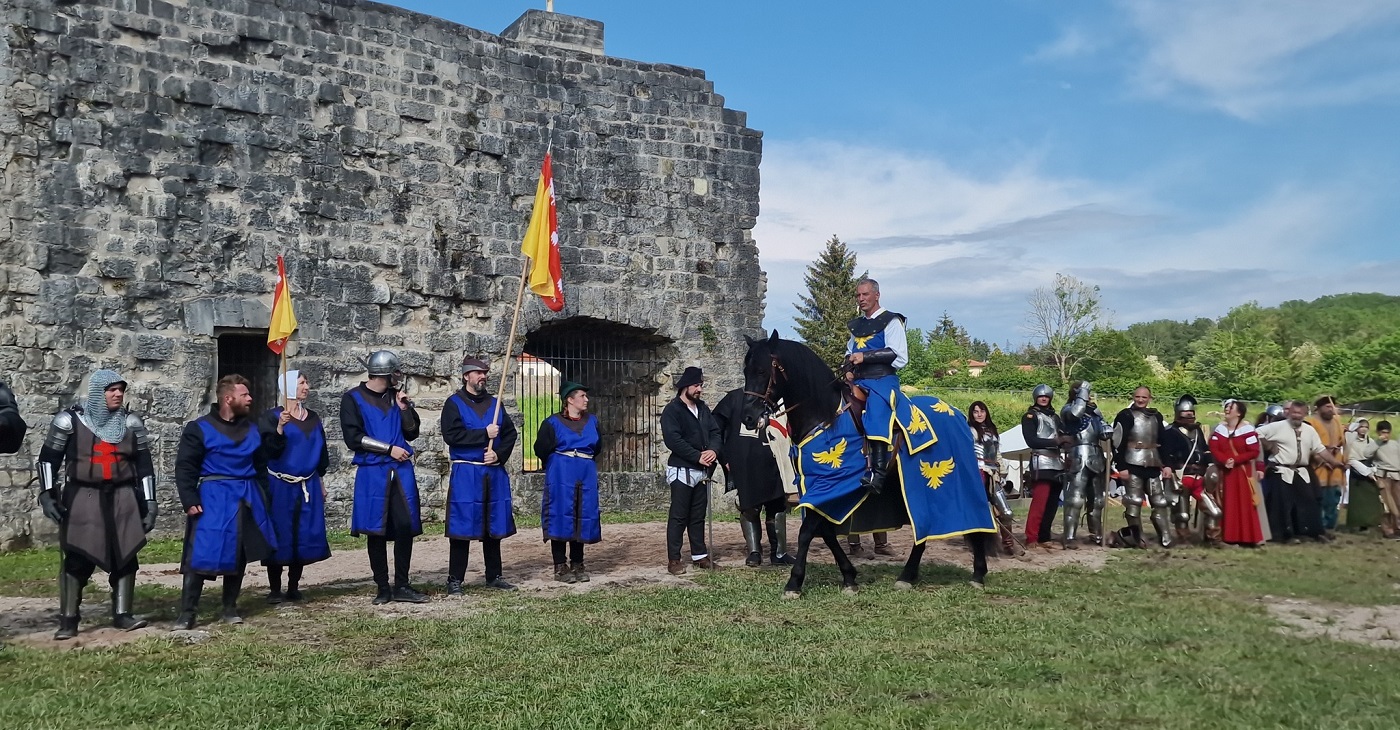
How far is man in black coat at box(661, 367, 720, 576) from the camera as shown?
953cm

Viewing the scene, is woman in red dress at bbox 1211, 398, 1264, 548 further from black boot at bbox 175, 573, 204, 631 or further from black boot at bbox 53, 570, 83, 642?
black boot at bbox 53, 570, 83, 642

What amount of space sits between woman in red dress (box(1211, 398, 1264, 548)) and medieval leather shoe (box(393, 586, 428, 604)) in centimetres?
818

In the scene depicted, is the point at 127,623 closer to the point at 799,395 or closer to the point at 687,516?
the point at 687,516

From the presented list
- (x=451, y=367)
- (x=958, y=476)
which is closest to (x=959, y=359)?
(x=451, y=367)

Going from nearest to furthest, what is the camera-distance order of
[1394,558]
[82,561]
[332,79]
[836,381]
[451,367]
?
[82,561], [836,381], [1394,558], [332,79], [451,367]

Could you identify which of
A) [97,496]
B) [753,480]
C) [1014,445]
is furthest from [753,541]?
[1014,445]

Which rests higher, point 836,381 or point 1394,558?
point 836,381

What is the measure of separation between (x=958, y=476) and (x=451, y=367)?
7172 mm

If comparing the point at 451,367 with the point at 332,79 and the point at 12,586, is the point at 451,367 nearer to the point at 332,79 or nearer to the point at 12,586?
the point at 332,79

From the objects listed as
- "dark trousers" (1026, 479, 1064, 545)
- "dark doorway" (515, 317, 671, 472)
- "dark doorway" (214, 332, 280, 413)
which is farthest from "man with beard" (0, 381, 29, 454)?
"dark doorway" (515, 317, 671, 472)

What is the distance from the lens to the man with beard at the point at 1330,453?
12.9 m

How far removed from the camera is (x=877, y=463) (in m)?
7.91

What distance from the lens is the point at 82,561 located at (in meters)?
6.70

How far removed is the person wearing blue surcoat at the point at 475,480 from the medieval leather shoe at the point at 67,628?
2521mm
